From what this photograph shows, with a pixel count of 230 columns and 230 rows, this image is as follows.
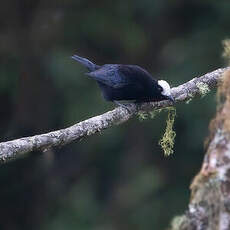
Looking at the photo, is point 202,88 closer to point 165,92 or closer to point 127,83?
point 165,92

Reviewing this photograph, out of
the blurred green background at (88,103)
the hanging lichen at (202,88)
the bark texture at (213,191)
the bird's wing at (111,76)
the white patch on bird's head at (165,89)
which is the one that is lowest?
the blurred green background at (88,103)

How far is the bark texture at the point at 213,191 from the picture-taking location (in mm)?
2910

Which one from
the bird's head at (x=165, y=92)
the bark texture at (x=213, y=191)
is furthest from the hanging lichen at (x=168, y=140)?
the bark texture at (x=213, y=191)

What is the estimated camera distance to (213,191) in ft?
9.70

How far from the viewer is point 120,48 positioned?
13.2 m

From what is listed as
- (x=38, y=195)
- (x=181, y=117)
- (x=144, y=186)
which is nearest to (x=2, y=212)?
(x=38, y=195)

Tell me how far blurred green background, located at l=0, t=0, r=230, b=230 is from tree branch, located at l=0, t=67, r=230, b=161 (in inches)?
262

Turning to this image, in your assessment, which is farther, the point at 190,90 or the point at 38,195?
the point at 38,195

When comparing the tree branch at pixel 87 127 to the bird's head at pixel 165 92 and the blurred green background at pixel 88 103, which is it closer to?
the bird's head at pixel 165 92

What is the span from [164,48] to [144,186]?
2.28 meters

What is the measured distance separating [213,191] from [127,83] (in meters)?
4.12

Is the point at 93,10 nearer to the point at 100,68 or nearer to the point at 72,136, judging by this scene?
the point at 100,68

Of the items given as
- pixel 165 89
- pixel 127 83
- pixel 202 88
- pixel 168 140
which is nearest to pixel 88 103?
pixel 127 83

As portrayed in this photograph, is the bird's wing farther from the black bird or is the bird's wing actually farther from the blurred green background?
the blurred green background
